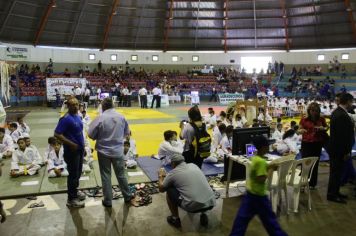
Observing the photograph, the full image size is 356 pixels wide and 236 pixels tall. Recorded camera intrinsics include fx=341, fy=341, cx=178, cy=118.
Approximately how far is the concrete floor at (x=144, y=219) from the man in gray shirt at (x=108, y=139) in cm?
57

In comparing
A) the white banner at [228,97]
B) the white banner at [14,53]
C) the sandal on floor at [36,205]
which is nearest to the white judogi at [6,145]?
the sandal on floor at [36,205]

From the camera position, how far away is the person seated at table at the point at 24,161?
7.89m

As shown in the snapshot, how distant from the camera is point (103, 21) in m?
29.0

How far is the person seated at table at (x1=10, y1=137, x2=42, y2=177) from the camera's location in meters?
7.89

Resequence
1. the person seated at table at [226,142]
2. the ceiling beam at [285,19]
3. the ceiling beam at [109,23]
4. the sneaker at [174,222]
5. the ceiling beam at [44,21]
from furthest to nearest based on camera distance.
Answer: the ceiling beam at [285,19]
the ceiling beam at [109,23]
the ceiling beam at [44,21]
the person seated at table at [226,142]
the sneaker at [174,222]

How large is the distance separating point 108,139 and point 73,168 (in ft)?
2.65

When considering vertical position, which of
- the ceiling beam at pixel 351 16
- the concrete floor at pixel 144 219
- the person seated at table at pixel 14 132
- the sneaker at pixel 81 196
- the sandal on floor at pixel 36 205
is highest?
the ceiling beam at pixel 351 16

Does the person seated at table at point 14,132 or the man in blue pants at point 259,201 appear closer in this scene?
the man in blue pants at point 259,201

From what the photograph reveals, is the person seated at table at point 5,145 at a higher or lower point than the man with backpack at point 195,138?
lower

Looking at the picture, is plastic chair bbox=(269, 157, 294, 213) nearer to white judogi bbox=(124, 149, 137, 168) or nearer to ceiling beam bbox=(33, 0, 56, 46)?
white judogi bbox=(124, 149, 137, 168)

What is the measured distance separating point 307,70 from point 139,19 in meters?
17.0

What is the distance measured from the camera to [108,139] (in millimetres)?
5902

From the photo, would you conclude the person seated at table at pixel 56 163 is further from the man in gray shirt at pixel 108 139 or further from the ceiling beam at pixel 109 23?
the ceiling beam at pixel 109 23

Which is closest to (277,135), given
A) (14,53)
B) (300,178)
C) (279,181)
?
(300,178)
